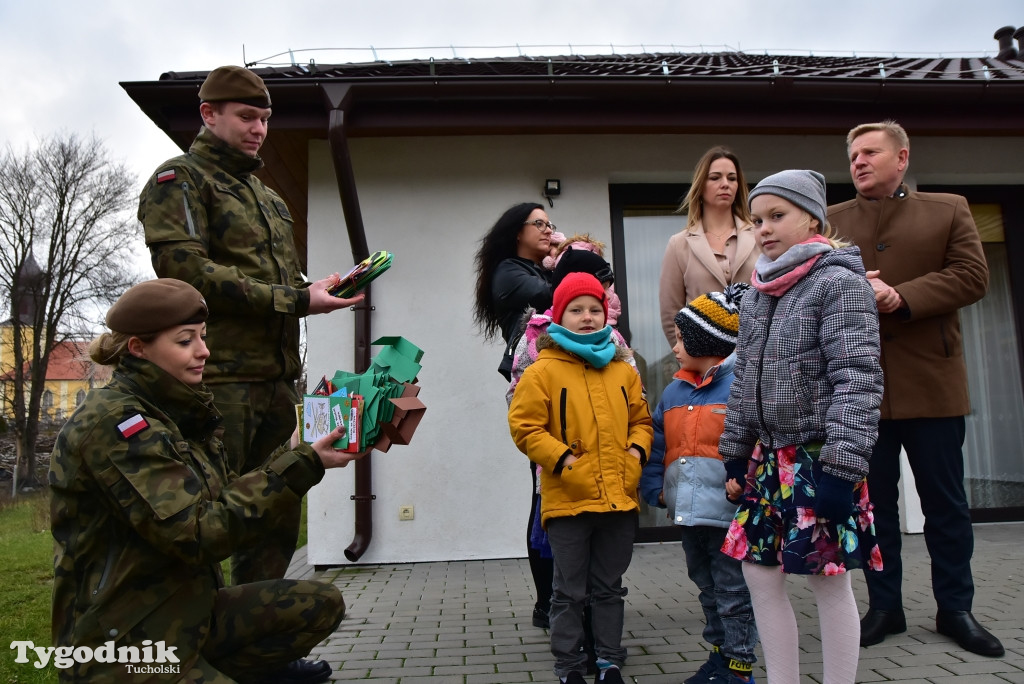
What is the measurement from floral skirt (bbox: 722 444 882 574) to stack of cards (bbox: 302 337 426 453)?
1.12 m

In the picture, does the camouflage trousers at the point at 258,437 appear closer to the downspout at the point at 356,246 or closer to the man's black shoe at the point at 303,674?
the man's black shoe at the point at 303,674

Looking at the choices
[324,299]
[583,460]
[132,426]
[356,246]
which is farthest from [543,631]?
[356,246]

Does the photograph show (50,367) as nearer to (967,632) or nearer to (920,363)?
(920,363)

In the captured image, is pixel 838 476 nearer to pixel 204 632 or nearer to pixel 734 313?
pixel 734 313

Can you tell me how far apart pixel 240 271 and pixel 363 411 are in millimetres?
939

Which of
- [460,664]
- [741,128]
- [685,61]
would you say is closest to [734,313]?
[460,664]

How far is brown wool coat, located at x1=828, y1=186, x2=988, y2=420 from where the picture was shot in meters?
3.11

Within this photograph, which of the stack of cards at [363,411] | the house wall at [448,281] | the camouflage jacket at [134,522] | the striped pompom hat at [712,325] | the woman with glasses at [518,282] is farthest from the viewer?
the house wall at [448,281]

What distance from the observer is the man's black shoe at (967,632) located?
2.88 meters

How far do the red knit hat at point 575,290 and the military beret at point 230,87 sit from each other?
1.35 metres

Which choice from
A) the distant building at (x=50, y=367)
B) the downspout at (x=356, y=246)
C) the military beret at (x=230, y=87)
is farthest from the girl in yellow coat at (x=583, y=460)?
the distant building at (x=50, y=367)

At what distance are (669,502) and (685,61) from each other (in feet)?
18.0

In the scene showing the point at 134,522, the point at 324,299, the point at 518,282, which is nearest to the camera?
the point at 134,522

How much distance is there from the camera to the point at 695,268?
346 centimetres
